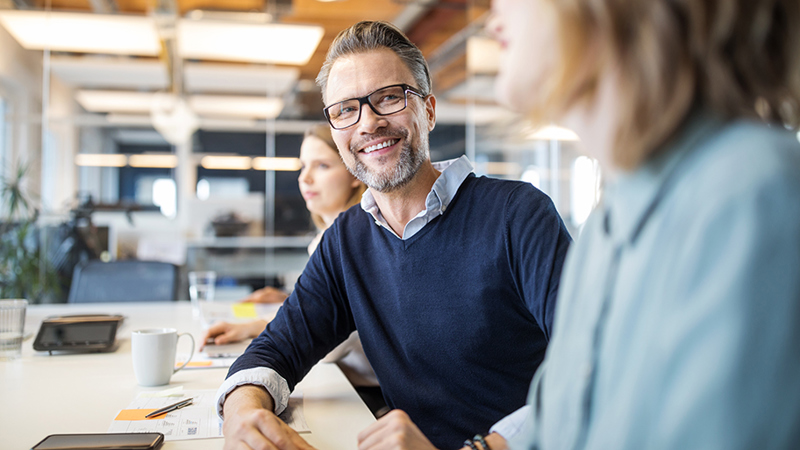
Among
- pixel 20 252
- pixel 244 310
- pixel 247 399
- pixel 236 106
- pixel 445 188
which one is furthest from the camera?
pixel 236 106

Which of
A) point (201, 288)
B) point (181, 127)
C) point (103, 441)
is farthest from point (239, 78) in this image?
point (103, 441)

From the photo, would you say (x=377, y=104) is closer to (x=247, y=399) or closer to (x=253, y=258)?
(x=247, y=399)

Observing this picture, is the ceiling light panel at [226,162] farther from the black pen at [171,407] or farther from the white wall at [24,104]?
the black pen at [171,407]

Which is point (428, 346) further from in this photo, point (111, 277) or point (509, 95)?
point (111, 277)

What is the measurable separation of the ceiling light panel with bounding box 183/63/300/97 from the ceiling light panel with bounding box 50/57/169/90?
0.84ft

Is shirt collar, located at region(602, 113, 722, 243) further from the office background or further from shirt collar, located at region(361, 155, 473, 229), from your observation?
the office background

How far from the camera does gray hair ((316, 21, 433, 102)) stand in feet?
4.71

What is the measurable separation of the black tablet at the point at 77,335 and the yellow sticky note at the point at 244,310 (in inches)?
14.6

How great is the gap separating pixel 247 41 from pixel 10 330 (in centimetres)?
430

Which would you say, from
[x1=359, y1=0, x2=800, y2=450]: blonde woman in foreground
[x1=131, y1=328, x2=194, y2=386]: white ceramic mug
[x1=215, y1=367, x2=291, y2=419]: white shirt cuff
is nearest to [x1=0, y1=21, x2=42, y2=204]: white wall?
[x1=131, y1=328, x2=194, y2=386]: white ceramic mug

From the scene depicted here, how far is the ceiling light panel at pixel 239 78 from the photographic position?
527 cm

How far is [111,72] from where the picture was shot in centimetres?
504

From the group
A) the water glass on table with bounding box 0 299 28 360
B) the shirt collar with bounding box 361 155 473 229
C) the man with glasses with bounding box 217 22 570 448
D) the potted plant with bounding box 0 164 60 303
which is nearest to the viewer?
the man with glasses with bounding box 217 22 570 448

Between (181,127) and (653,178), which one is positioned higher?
(181,127)
